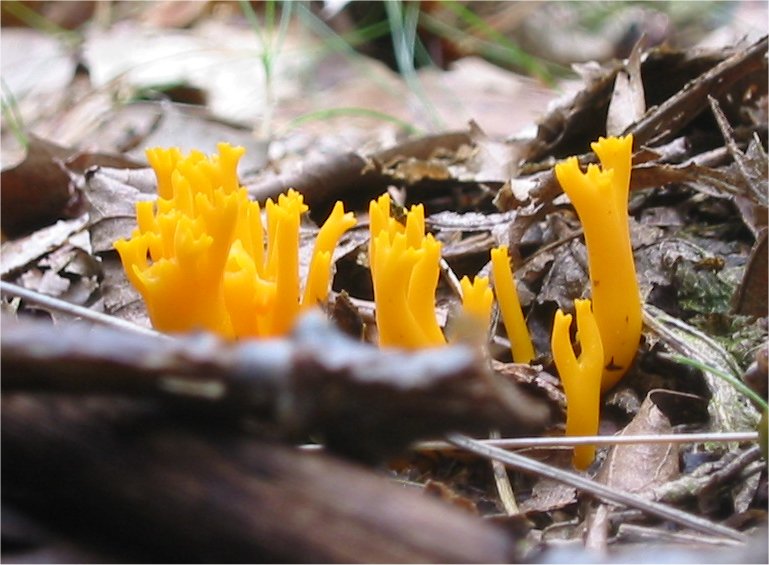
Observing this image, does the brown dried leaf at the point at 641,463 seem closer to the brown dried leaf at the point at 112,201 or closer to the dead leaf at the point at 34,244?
the brown dried leaf at the point at 112,201

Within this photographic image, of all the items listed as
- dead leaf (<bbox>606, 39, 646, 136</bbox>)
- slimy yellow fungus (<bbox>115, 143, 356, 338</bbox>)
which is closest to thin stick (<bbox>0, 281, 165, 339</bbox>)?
slimy yellow fungus (<bbox>115, 143, 356, 338</bbox>)

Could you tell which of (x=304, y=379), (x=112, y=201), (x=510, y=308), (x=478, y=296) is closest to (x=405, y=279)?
(x=478, y=296)

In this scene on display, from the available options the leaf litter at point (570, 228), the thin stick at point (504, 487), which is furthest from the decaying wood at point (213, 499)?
the thin stick at point (504, 487)

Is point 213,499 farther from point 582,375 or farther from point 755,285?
point 755,285

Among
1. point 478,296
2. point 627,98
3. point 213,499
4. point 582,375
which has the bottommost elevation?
point 213,499

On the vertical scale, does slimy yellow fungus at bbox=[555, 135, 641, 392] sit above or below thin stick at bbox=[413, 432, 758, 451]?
above

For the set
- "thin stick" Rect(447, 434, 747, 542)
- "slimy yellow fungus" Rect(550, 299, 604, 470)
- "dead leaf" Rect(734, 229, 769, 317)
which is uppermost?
"dead leaf" Rect(734, 229, 769, 317)

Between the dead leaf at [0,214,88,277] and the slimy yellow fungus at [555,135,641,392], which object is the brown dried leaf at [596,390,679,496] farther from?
the dead leaf at [0,214,88,277]
